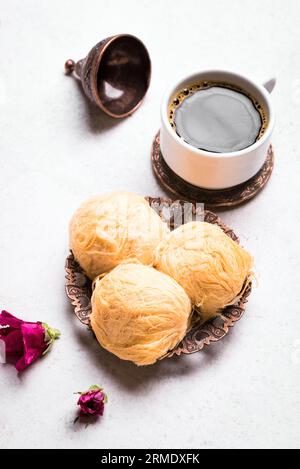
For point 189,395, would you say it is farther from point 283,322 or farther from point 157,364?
point 283,322

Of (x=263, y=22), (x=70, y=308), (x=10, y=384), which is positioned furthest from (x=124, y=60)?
(x=10, y=384)

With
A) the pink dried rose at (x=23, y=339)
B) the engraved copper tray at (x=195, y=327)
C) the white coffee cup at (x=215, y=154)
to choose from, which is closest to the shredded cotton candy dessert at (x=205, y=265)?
the engraved copper tray at (x=195, y=327)

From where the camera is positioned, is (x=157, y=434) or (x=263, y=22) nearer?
(x=157, y=434)

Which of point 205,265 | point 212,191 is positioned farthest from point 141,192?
point 205,265

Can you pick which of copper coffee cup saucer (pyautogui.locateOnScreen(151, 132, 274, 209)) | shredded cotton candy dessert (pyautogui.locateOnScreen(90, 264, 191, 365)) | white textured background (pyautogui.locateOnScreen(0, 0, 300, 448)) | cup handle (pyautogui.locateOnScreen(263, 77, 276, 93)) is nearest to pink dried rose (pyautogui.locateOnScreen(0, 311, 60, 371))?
white textured background (pyautogui.locateOnScreen(0, 0, 300, 448))

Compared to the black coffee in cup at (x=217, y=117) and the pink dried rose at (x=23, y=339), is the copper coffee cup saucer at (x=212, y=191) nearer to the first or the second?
the black coffee in cup at (x=217, y=117)

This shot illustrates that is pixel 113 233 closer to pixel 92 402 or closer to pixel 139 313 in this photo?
pixel 139 313
